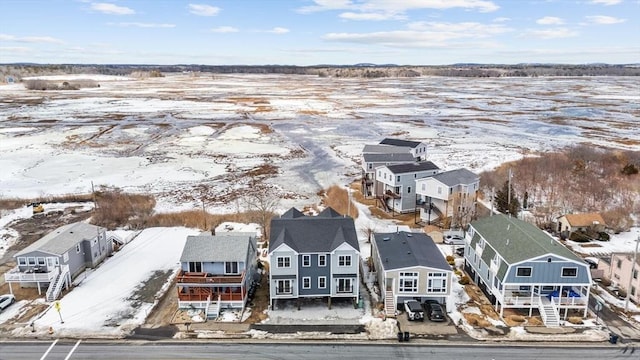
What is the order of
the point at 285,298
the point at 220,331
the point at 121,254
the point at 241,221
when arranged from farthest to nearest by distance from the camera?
1. the point at 241,221
2. the point at 121,254
3. the point at 285,298
4. the point at 220,331

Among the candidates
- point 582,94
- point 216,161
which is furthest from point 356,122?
point 582,94

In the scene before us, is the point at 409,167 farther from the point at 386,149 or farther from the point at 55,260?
the point at 55,260

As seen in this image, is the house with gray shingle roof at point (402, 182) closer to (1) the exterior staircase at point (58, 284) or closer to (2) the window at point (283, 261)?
(2) the window at point (283, 261)

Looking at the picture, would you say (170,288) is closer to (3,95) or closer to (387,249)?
(387,249)

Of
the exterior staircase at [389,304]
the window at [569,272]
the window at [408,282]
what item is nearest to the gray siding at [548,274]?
the window at [569,272]

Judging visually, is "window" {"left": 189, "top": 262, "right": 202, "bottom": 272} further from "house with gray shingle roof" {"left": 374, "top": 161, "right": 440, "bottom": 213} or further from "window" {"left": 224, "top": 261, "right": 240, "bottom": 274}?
"house with gray shingle roof" {"left": 374, "top": 161, "right": 440, "bottom": 213}

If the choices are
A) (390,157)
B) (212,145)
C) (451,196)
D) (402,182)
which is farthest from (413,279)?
(212,145)

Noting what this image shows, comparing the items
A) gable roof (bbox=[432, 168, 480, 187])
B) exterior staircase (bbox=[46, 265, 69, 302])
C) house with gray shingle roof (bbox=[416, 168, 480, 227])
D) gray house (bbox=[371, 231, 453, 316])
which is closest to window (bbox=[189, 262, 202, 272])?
exterior staircase (bbox=[46, 265, 69, 302])

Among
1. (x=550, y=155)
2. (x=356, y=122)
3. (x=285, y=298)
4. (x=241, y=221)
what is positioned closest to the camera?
(x=285, y=298)
